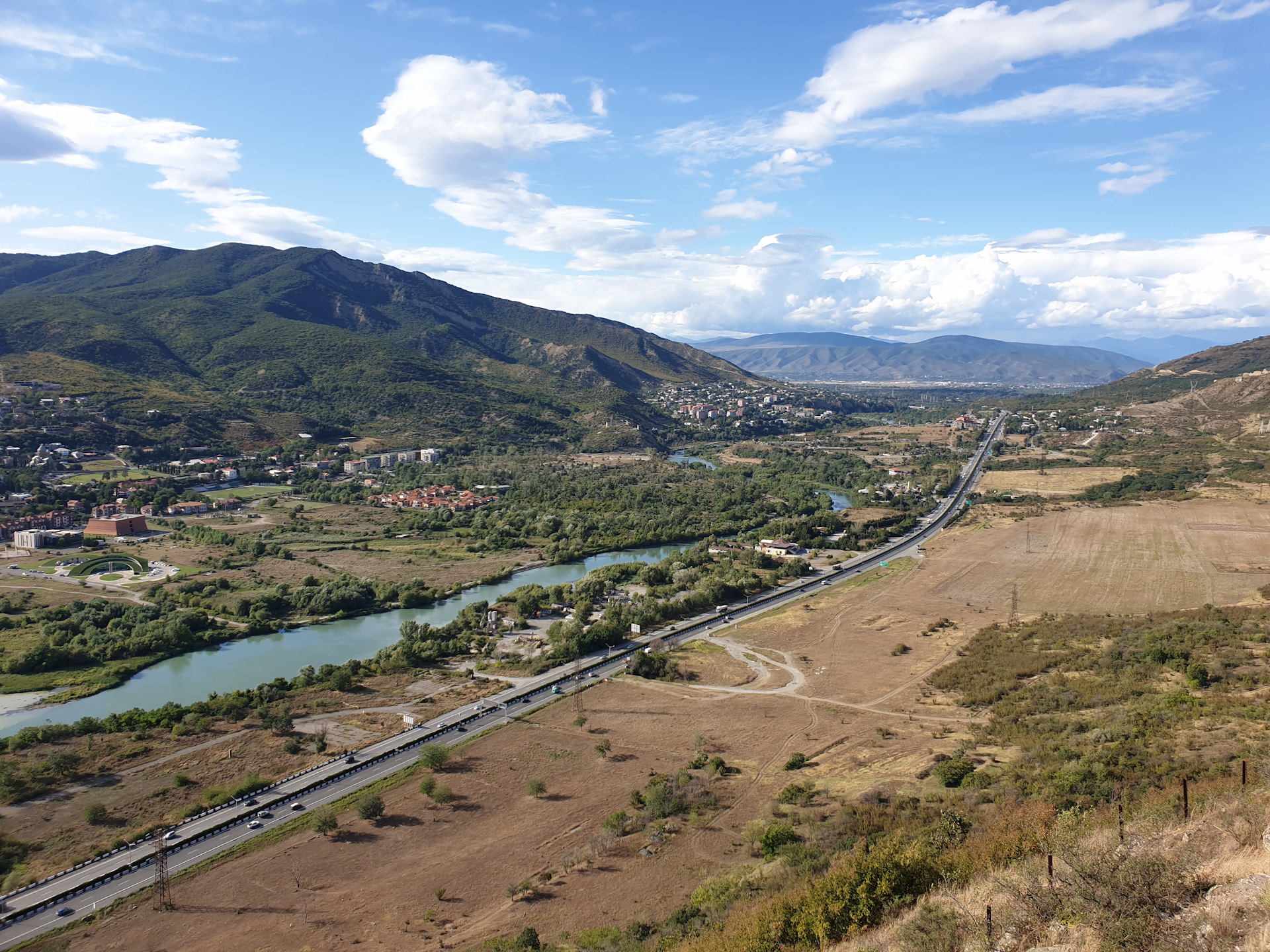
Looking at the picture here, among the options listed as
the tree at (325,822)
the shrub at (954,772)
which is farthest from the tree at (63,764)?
the shrub at (954,772)

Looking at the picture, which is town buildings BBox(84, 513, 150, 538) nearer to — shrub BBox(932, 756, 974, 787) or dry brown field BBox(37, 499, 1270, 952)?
dry brown field BBox(37, 499, 1270, 952)

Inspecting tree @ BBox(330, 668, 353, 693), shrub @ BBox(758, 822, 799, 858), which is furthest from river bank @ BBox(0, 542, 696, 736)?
shrub @ BBox(758, 822, 799, 858)

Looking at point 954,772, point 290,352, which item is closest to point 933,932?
point 954,772

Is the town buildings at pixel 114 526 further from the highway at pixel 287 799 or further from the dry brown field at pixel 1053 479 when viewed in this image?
the dry brown field at pixel 1053 479

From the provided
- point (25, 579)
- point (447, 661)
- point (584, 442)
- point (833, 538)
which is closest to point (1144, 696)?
point (447, 661)

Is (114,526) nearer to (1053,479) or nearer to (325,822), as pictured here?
(325,822)
